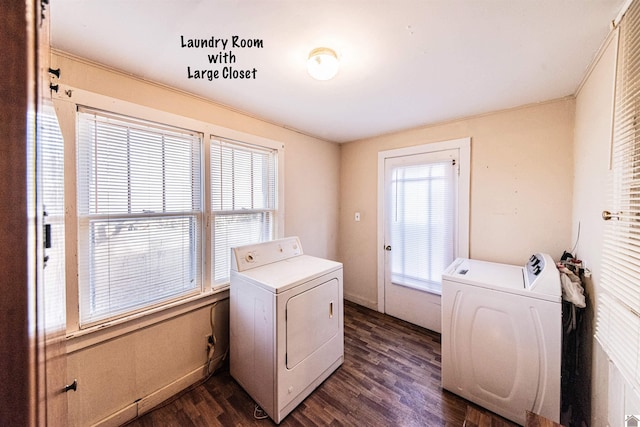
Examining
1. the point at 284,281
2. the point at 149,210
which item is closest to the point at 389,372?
the point at 284,281

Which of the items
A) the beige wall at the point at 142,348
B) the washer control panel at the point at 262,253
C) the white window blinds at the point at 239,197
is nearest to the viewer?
the beige wall at the point at 142,348

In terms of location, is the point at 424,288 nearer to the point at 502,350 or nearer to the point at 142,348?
the point at 502,350

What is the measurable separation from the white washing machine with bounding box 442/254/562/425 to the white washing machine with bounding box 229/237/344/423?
90 centimetres

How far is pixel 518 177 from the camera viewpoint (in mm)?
2158

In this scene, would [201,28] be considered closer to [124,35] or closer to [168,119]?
[124,35]

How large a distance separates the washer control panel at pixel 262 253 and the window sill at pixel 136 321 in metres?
0.35

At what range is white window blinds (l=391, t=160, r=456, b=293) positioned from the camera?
2.54 m

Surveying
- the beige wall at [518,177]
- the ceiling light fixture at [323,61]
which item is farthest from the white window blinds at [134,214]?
the beige wall at [518,177]

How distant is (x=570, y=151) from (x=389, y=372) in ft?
7.69

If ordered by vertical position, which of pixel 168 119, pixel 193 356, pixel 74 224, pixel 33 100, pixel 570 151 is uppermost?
pixel 168 119

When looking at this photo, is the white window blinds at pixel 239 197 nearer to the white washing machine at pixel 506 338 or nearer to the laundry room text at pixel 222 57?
the laundry room text at pixel 222 57

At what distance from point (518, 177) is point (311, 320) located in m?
2.20

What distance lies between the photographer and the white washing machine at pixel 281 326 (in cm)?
158

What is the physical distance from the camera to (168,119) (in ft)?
5.76
